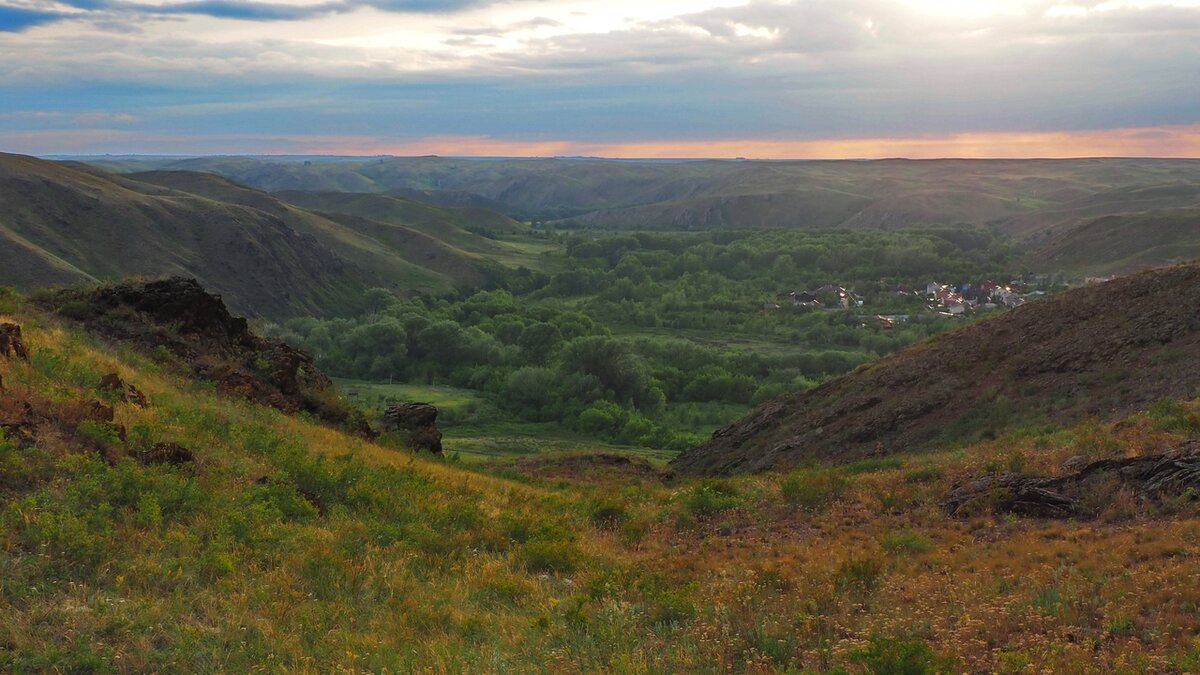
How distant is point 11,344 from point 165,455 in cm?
455

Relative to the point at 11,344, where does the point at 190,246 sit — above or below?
below

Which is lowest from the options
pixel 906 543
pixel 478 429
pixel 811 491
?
pixel 478 429

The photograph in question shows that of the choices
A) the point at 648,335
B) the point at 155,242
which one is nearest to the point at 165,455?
the point at 648,335

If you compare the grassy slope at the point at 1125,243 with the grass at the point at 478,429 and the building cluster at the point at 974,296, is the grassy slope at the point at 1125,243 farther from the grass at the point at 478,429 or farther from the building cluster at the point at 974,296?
the grass at the point at 478,429

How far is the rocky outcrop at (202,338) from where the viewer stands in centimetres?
1945

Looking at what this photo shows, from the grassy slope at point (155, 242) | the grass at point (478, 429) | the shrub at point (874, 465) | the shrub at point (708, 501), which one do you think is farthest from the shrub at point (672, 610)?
the grassy slope at point (155, 242)

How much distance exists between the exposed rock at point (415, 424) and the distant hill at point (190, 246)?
6405 cm

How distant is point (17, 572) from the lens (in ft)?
23.8

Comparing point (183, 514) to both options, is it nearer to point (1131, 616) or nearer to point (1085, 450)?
point (1131, 616)

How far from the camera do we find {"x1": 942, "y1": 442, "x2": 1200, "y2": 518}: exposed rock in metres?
11.4

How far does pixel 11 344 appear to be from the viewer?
1271 cm

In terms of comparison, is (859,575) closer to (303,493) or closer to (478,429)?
(303,493)

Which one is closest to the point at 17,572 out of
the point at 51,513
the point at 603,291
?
the point at 51,513

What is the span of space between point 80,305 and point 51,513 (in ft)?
47.2
